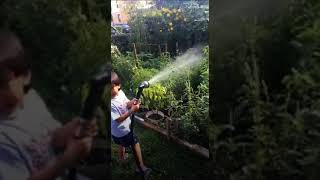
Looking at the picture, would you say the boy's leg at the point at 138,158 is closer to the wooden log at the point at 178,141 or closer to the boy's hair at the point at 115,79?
the wooden log at the point at 178,141

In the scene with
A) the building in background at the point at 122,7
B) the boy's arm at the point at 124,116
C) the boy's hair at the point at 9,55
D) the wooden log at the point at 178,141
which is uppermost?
the building in background at the point at 122,7

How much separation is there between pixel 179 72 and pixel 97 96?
0.71 meters

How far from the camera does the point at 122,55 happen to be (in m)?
3.88

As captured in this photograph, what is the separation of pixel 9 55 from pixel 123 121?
1042 mm

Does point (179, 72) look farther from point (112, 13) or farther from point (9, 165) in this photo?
point (9, 165)

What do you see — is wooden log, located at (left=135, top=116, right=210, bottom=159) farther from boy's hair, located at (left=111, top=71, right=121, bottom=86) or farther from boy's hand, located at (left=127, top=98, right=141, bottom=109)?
boy's hair, located at (left=111, top=71, right=121, bottom=86)

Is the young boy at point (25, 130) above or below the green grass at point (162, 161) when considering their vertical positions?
above

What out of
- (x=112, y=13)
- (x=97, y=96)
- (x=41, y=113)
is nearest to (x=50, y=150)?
(x=41, y=113)

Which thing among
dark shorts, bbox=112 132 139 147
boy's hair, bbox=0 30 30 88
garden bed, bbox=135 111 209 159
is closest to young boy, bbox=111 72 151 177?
dark shorts, bbox=112 132 139 147

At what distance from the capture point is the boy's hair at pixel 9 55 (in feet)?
11.3

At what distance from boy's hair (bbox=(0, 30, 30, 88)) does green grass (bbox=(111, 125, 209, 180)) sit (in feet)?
3.27

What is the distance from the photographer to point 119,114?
392cm

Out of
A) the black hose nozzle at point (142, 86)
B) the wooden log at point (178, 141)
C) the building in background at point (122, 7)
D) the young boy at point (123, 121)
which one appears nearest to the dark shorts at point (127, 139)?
the young boy at point (123, 121)

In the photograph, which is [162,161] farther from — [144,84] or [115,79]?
[115,79]
